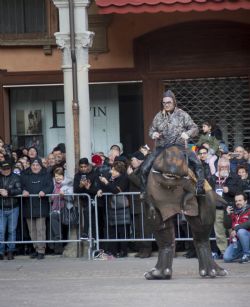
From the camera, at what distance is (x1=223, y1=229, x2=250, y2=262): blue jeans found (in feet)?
46.5

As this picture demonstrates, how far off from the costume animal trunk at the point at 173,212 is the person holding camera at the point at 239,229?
1839mm

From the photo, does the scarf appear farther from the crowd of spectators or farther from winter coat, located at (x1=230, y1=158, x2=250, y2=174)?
winter coat, located at (x1=230, y1=158, x2=250, y2=174)

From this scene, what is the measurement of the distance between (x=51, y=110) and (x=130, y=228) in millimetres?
5176

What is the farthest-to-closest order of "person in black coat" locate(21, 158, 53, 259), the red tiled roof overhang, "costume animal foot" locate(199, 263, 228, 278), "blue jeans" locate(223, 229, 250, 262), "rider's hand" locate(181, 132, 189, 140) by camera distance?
the red tiled roof overhang → "person in black coat" locate(21, 158, 53, 259) → "blue jeans" locate(223, 229, 250, 262) → "costume animal foot" locate(199, 263, 228, 278) → "rider's hand" locate(181, 132, 189, 140)

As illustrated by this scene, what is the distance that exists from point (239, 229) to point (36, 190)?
3.59 m

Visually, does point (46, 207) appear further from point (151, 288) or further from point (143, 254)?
point (151, 288)

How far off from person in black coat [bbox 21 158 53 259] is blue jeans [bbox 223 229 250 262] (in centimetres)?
319

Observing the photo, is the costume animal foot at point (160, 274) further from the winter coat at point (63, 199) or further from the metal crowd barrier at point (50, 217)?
the winter coat at point (63, 199)

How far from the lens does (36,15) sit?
19359mm

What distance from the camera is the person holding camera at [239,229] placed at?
559 inches

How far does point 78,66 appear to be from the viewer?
16562 millimetres

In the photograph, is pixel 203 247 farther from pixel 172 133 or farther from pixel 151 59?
pixel 151 59

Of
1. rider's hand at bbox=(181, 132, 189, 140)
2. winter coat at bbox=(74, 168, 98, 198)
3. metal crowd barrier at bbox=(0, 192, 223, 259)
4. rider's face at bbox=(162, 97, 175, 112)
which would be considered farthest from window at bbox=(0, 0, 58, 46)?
rider's hand at bbox=(181, 132, 189, 140)

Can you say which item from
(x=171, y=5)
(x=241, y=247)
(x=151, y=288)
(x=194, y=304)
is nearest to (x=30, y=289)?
(x=151, y=288)
